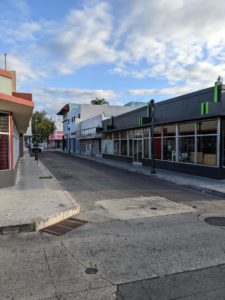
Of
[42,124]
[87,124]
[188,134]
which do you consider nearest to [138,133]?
[188,134]

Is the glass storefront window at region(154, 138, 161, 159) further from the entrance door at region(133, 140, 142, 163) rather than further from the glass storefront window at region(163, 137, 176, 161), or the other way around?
the entrance door at region(133, 140, 142, 163)

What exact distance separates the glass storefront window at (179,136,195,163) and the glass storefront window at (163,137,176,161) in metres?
0.81

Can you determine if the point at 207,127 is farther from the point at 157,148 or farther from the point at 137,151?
the point at 137,151

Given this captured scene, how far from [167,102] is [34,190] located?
10974mm

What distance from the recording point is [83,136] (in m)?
48.4

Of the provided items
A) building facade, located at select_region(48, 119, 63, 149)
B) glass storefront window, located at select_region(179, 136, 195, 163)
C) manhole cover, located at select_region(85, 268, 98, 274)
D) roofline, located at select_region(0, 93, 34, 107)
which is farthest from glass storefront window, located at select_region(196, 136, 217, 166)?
building facade, located at select_region(48, 119, 63, 149)

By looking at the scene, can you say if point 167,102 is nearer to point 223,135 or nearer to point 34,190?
point 223,135

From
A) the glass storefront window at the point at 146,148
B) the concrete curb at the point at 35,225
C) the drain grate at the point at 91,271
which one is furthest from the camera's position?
the glass storefront window at the point at 146,148

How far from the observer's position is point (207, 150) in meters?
15.9

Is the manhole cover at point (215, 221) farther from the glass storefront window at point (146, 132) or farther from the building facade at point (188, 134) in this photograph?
the glass storefront window at point (146, 132)

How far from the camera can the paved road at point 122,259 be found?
415cm

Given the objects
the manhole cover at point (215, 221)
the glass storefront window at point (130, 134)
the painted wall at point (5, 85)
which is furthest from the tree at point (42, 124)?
the manhole cover at point (215, 221)

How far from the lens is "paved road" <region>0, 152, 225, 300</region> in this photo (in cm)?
415

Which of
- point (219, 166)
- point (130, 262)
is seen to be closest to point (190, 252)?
point (130, 262)
